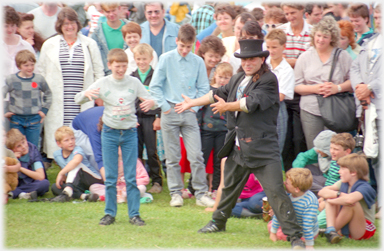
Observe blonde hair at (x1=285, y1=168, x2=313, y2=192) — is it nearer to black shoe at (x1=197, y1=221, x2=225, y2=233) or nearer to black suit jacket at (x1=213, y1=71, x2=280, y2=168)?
black suit jacket at (x1=213, y1=71, x2=280, y2=168)

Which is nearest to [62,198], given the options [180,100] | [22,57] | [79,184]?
[79,184]

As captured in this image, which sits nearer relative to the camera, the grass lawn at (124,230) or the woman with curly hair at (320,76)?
the grass lawn at (124,230)

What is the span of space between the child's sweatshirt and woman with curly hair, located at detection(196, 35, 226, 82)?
1.72m

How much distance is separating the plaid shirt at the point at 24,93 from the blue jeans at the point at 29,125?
0.08 m

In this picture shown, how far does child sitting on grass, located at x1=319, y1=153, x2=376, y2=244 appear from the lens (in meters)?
4.95

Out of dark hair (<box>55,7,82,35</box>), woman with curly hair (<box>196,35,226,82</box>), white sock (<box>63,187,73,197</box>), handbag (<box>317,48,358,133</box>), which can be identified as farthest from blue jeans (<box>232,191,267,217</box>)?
dark hair (<box>55,7,82,35</box>)

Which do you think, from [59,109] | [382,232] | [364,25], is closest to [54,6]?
[59,109]

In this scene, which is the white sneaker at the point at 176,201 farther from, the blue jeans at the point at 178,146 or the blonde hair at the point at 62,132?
the blonde hair at the point at 62,132

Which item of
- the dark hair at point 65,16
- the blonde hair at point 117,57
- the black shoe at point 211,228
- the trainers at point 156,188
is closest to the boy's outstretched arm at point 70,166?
the trainers at point 156,188

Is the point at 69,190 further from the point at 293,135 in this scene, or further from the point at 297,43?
the point at 297,43

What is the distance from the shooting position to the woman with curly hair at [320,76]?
6.29 m

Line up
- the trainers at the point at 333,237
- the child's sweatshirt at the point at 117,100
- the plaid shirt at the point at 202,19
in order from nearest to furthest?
the trainers at the point at 333,237, the child's sweatshirt at the point at 117,100, the plaid shirt at the point at 202,19

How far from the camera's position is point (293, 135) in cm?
681

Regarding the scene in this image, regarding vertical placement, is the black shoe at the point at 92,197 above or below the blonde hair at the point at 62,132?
below
